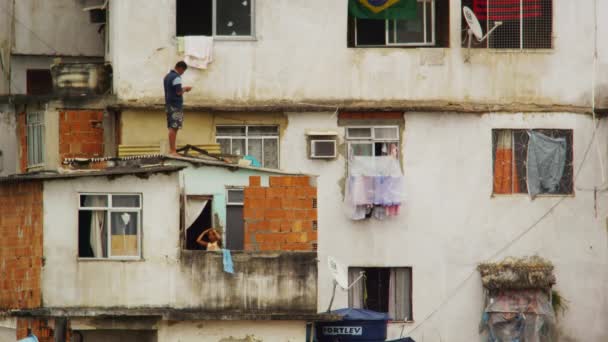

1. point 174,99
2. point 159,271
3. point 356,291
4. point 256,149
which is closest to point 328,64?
point 256,149

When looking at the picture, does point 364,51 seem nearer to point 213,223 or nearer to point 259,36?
point 259,36

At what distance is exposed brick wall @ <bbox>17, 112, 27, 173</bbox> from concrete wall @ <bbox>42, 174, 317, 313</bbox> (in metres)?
5.34

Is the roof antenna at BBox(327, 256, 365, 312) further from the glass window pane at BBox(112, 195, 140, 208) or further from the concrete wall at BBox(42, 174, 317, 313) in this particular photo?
the glass window pane at BBox(112, 195, 140, 208)

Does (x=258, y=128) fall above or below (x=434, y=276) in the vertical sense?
above

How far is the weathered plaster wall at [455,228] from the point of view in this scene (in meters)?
42.4

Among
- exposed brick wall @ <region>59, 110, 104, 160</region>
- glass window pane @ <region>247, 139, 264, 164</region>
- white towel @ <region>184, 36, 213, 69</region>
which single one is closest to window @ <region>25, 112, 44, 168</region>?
exposed brick wall @ <region>59, 110, 104, 160</region>

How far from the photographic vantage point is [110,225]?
38.2 meters

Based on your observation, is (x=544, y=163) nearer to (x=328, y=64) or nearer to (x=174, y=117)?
(x=328, y=64)

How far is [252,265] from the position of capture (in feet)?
126

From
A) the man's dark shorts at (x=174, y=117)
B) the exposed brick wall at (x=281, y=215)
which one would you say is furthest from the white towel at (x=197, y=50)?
the exposed brick wall at (x=281, y=215)

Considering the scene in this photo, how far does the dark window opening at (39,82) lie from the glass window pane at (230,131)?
5.30 meters

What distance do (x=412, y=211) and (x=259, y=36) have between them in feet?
14.1

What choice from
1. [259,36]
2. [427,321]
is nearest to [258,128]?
[259,36]

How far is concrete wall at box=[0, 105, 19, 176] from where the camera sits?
44375 millimetres
